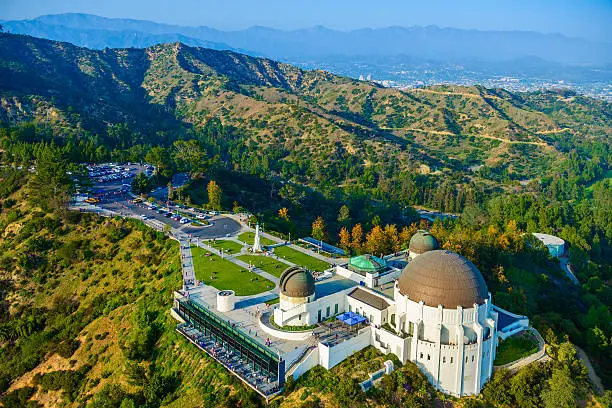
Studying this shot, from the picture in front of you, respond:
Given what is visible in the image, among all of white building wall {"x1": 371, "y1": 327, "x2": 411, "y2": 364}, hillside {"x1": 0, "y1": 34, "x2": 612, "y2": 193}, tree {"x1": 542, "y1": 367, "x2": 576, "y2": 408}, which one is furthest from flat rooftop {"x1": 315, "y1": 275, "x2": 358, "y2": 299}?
hillside {"x1": 0, "y1": 34, "x2": 612, "y2": 193}

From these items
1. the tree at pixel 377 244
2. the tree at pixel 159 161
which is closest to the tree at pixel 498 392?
the tree at pixel 377 244

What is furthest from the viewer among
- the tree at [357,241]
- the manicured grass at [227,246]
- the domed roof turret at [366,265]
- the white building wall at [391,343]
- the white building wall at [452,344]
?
the tree at [357,241]

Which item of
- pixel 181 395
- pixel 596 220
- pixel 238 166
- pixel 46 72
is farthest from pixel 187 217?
pixel 46 72

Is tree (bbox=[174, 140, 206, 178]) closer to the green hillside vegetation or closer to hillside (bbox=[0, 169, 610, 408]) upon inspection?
the green hillside vegetation

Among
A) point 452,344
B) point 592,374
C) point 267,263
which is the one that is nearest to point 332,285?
point 267,263

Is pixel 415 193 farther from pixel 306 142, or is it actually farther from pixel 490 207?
pixel 306 142

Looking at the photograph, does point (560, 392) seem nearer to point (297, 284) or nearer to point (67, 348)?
point (297, 284)

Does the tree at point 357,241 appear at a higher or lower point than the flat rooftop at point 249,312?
lower

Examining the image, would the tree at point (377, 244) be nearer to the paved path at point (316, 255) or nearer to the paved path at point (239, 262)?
the paved path at point (316, 255)
